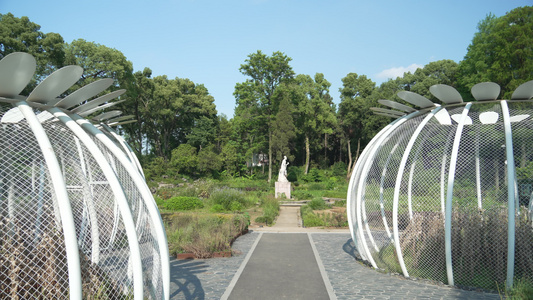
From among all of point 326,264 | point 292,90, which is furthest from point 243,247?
point 292,90

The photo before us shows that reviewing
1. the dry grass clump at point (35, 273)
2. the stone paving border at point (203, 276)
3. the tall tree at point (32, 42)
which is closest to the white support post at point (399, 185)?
the stone paving border at point (203, 276)

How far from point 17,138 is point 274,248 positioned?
758 centimetres

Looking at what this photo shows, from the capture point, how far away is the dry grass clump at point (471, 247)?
6223 mm

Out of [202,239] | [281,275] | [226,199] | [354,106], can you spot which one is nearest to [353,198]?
[281,275]

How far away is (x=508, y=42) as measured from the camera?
23094 mm

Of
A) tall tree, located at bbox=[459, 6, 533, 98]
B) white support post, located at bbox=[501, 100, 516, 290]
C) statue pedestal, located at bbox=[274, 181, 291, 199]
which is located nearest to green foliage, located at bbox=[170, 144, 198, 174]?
statue pedestal, located at bbox=[274, 181, 291, 199]

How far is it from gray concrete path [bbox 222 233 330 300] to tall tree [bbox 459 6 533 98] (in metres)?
18.5

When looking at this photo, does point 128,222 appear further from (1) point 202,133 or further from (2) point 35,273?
(1) point 202,133

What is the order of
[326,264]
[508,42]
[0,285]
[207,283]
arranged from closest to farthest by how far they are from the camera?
1. [0,285]
2. [207,283]
3. [326,264]
4. [508,42]

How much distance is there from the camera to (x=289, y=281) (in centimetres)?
704

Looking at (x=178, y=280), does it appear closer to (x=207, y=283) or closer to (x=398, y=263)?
(x=207, y=283)

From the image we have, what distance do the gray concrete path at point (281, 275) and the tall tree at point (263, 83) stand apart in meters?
30.0

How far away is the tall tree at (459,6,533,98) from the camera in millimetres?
21781

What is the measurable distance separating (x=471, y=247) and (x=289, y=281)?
11.8 ft
